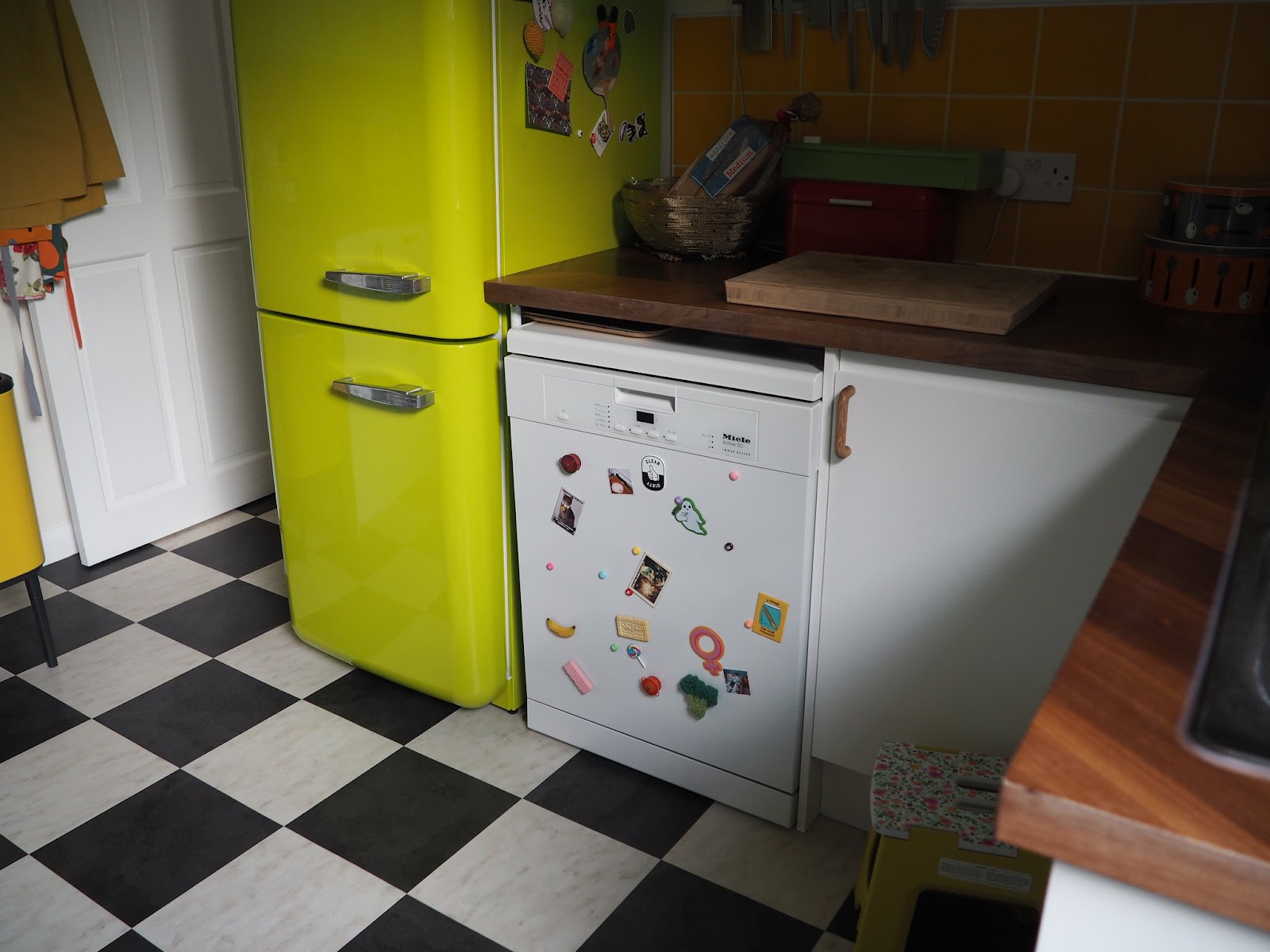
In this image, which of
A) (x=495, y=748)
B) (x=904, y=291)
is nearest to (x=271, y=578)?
(x=495, y=748)

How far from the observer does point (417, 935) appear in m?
1.59

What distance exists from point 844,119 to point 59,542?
7.21 feet

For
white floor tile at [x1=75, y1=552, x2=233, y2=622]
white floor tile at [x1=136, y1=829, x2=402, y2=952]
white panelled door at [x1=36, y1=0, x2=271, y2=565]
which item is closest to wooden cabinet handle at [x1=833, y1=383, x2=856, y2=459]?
white floor tile at [x1=136, y1=829, x2=402, y2=952]

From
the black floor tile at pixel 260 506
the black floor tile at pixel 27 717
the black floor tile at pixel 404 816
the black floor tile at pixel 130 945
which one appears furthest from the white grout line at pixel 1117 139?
the black floor tile at pixel 260 506

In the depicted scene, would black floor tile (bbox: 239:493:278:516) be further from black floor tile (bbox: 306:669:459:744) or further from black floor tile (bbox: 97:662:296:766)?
black floor tile (bbox: 306:669:459:744)

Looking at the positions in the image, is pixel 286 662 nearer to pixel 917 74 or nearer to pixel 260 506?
pixel 260 506

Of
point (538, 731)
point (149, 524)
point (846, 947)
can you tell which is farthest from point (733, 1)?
point (149, 524)

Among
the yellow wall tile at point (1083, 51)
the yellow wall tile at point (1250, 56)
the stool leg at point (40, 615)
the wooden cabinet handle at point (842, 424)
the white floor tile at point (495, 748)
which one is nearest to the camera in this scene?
the wooden cabinet handle at point (842, 424)

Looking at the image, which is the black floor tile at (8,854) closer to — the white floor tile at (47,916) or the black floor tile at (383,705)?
the white floor tile at (47,916)

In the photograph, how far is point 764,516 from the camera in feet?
5.33

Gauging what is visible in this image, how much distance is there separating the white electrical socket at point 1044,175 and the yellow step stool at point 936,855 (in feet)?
3.26

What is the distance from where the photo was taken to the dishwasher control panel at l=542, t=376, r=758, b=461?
160 cm

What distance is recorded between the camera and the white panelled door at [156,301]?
8.35 feet

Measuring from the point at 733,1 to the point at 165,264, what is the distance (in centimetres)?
159
